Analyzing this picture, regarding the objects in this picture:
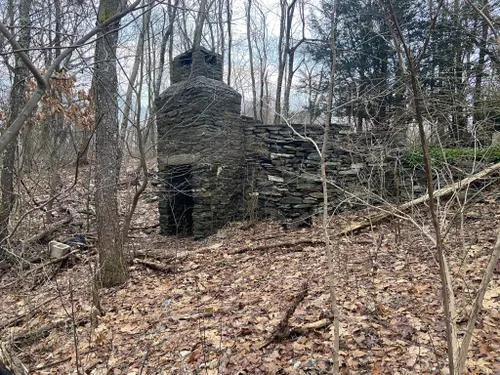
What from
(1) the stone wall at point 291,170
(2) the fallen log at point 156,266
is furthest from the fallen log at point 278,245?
(1) the stone wall at point 291,170

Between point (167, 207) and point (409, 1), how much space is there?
840 centimetres

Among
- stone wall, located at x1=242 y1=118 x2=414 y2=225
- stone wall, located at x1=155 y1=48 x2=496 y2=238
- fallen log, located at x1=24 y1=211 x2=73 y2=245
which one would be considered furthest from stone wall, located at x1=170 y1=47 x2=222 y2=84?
fallen log, located at x1=24 y1=211 x2=73 y2=245

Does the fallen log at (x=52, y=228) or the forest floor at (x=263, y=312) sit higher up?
the fallen log at (x=52, y=228)

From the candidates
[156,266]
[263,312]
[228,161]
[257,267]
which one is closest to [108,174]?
[156,266]

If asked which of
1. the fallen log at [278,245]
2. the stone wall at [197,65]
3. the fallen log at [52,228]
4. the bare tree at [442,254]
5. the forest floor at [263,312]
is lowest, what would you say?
the forest floor at [263,312]

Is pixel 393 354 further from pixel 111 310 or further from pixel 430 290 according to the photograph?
pixel 111 310

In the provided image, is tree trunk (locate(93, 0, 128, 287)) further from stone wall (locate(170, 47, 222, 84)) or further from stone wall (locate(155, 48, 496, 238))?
stone wall (locate(170, 47, 222, 84))

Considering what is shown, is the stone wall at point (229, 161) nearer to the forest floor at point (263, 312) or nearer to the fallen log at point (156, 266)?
the forest floor at point (263, 312)

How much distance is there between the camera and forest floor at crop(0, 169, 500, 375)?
2.68 m

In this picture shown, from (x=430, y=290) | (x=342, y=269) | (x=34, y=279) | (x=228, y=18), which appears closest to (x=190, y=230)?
(x=34, y=279)

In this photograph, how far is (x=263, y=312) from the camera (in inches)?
141

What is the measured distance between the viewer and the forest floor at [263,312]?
268 centimetres

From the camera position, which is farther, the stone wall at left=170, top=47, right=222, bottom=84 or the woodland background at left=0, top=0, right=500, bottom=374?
the stone wall at left=170, top=47, right=222, bottom=84

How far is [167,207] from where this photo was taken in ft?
27.7
